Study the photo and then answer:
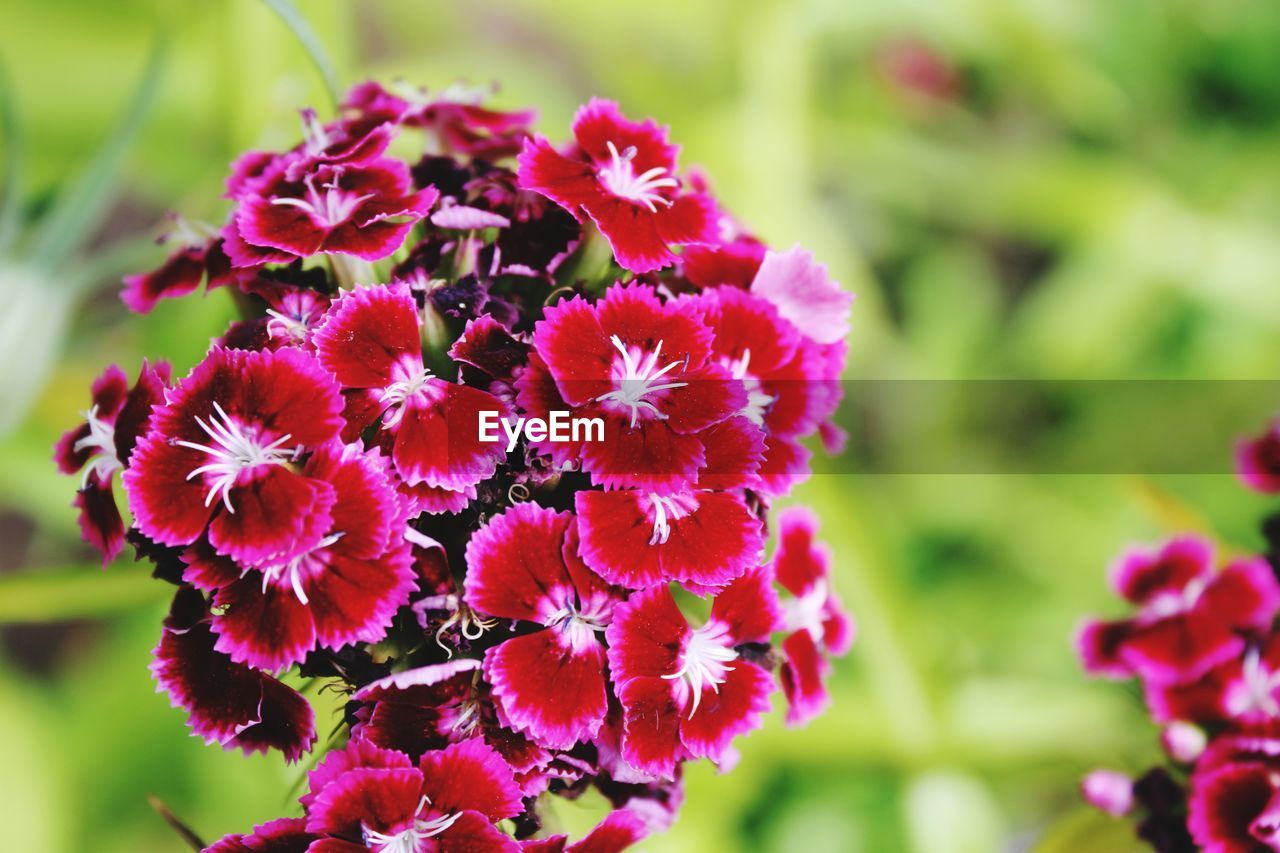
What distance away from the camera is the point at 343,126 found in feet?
3.32

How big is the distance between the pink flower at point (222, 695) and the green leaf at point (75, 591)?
392mm

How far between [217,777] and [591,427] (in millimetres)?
1435

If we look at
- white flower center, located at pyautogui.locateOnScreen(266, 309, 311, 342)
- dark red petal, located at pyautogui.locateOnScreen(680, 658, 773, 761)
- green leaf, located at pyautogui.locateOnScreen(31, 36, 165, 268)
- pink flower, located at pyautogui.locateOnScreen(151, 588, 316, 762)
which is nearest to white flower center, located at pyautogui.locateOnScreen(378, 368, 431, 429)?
white flower center, located at pyautogui.locateOnScreen(266, 309, 311, 342)

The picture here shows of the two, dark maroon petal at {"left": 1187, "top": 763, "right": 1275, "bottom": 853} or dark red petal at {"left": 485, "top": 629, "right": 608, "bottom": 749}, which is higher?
dark maroon petal at {"left": 1187, "top": 763, "right": 1275, "bottom": 853}

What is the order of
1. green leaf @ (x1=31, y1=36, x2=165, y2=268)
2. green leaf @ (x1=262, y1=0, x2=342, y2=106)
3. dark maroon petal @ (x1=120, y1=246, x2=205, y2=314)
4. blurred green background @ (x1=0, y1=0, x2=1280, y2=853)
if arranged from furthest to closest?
1. blurred green background @ (x1=0, y1=0, x2=1280, y2=853)
2. green leaf @ (x1=31, y1=36, x2=165, y2=268)
3. green leaf @ (x1=262, y1=0, x2=342, y2=106)
4. dark maroon petal @ (x1=120, y1=246, x2=205, y2=314)

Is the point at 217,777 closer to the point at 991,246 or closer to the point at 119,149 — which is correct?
the point at 119,149

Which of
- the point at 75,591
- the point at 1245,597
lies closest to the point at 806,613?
the point at 1245,597

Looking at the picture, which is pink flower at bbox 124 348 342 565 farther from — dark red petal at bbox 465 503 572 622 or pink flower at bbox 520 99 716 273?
pink flower at bbox 520 99 716 273

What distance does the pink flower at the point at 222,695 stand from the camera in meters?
0.77

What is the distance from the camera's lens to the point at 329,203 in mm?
863

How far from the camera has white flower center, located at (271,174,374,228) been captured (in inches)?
33.9

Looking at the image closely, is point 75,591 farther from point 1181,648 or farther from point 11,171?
point 1181,648

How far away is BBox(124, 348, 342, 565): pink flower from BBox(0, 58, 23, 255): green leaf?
682 mm

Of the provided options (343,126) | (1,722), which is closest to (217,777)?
(1,722)
